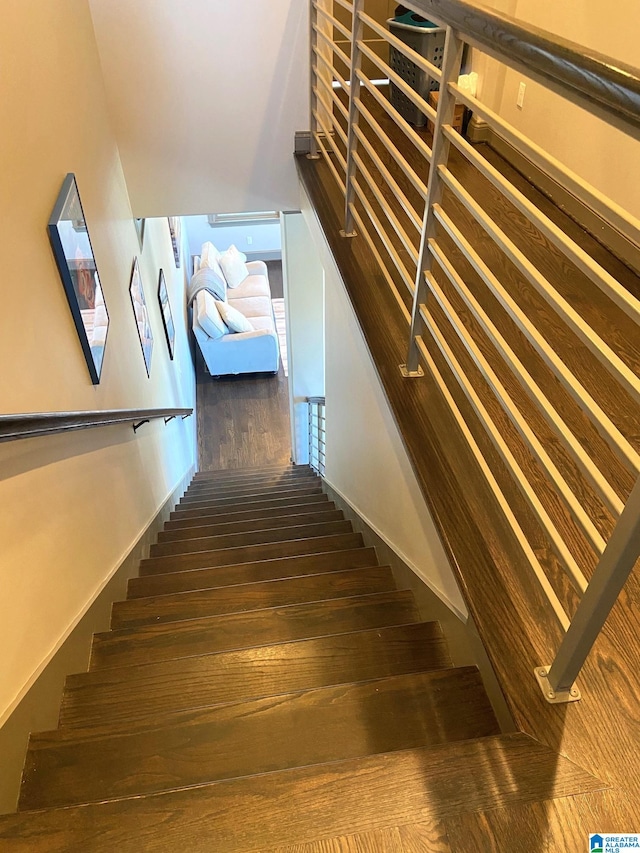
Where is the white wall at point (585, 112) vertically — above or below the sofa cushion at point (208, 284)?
above

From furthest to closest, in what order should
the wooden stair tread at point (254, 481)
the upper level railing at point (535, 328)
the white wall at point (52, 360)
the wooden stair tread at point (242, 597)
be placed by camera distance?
the wooden stair tread at point (254, 481)
the wooden stair tread at point (242, 597)
the white wall at point (52, 360)
the upper level railing at point (535, 328)

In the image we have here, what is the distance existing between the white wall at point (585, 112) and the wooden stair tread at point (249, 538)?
198cm

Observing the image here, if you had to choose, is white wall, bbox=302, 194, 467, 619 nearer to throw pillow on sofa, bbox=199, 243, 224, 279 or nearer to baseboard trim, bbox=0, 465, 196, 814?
baseboard trim, bbox=0, 465, 196, 814

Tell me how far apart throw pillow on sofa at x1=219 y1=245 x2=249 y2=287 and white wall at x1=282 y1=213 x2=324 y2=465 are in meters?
3.23

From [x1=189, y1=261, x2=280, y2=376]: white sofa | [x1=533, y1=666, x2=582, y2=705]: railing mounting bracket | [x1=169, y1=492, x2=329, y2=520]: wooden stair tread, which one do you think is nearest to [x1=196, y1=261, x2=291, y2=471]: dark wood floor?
[x1=189, y1=261, x2=280, y2=376]: white sofa

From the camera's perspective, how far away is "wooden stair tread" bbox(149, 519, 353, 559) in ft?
9.14

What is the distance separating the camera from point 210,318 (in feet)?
22.0

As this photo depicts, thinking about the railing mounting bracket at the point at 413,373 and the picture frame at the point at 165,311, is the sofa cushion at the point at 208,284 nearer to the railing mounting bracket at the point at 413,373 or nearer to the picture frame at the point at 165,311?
the picture frame at the point at 165,311

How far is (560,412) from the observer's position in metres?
1.62

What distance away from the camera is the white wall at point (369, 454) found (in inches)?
68.3

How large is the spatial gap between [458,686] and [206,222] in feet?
29.7

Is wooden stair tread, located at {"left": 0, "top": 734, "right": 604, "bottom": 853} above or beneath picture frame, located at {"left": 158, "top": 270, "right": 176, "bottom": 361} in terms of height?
above

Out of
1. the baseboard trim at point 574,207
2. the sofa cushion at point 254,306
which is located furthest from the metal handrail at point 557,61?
the sofa cushion at point 254,306

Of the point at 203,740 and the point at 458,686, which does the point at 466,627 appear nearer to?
the point at 458,686
